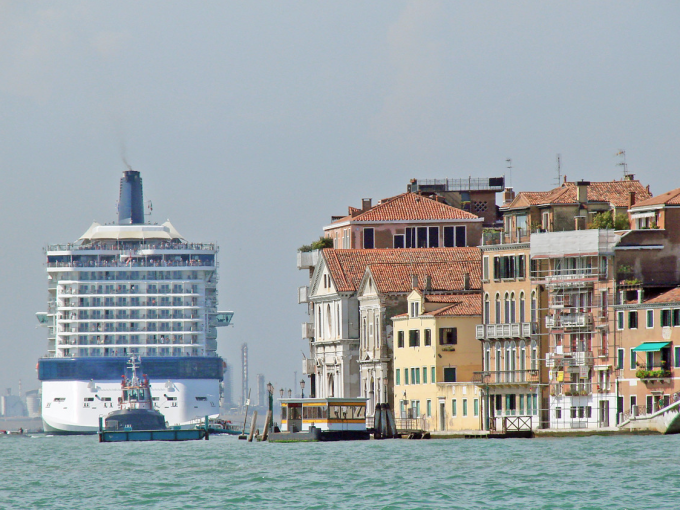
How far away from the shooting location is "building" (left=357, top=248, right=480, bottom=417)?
3826 inches

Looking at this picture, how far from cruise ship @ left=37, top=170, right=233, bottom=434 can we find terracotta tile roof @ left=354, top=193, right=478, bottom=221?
4273cm

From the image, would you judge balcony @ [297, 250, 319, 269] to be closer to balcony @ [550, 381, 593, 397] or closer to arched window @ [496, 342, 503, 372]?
arched window @ [496, 342, 503, 372]

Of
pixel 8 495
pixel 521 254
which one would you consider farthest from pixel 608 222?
pixel 8 495

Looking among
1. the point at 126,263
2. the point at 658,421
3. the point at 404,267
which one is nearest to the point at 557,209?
the point at 658,421

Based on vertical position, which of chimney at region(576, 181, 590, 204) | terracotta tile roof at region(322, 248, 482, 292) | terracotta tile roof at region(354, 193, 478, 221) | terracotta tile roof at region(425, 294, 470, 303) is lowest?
terracotta tile roof at region(425, 294, 470, 303)

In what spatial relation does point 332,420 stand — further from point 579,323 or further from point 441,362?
point 579,323

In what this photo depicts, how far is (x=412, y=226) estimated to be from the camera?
107375 millimetres

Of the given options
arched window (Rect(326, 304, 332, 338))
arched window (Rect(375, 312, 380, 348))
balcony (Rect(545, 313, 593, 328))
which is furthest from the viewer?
arched window (Rect(326, 304, 332, 338))

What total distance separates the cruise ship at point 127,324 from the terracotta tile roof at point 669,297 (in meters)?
72.3

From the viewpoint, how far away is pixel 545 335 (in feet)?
280

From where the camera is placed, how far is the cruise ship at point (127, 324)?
149m

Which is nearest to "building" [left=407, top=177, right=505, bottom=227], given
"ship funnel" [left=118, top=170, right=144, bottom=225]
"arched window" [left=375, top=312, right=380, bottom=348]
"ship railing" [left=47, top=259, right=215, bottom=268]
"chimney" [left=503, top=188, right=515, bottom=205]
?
"chimney" [left=503, top=188, right=515, bottom=205]

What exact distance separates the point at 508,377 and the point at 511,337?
1.79 metres

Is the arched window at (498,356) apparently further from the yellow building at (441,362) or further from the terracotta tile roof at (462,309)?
the terracotta tile roof at (462,309)
